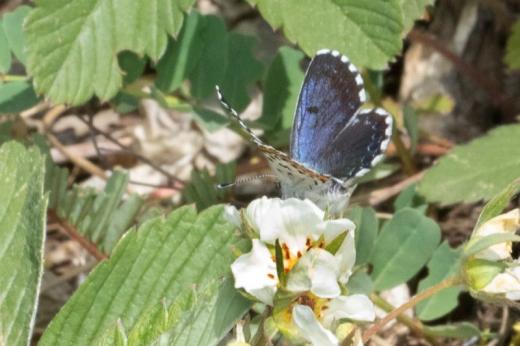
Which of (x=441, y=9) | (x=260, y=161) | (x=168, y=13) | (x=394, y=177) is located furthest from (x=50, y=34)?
(x=441, y=9)

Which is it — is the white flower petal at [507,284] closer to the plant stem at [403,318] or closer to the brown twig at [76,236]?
the plant stem at [403,318]

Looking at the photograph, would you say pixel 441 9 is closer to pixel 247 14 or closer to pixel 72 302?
pixel 247 14

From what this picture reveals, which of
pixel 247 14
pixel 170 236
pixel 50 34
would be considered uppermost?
pixel 50 34

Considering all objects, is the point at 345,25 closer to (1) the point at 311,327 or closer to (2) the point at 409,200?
(2) the point at 409,200

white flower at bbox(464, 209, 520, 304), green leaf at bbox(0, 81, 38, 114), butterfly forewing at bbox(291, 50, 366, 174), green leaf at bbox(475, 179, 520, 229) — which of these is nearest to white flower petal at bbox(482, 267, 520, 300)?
white flower at bbox(464, 209, 520, 304)

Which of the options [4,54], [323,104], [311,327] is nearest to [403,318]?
[323,104]

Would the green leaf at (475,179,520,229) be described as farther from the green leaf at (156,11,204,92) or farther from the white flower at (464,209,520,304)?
the green leaf at (156,11,204,92)

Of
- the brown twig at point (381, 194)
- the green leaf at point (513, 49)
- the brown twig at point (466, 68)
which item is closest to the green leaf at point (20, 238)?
the brown twig at point (381, 194)
